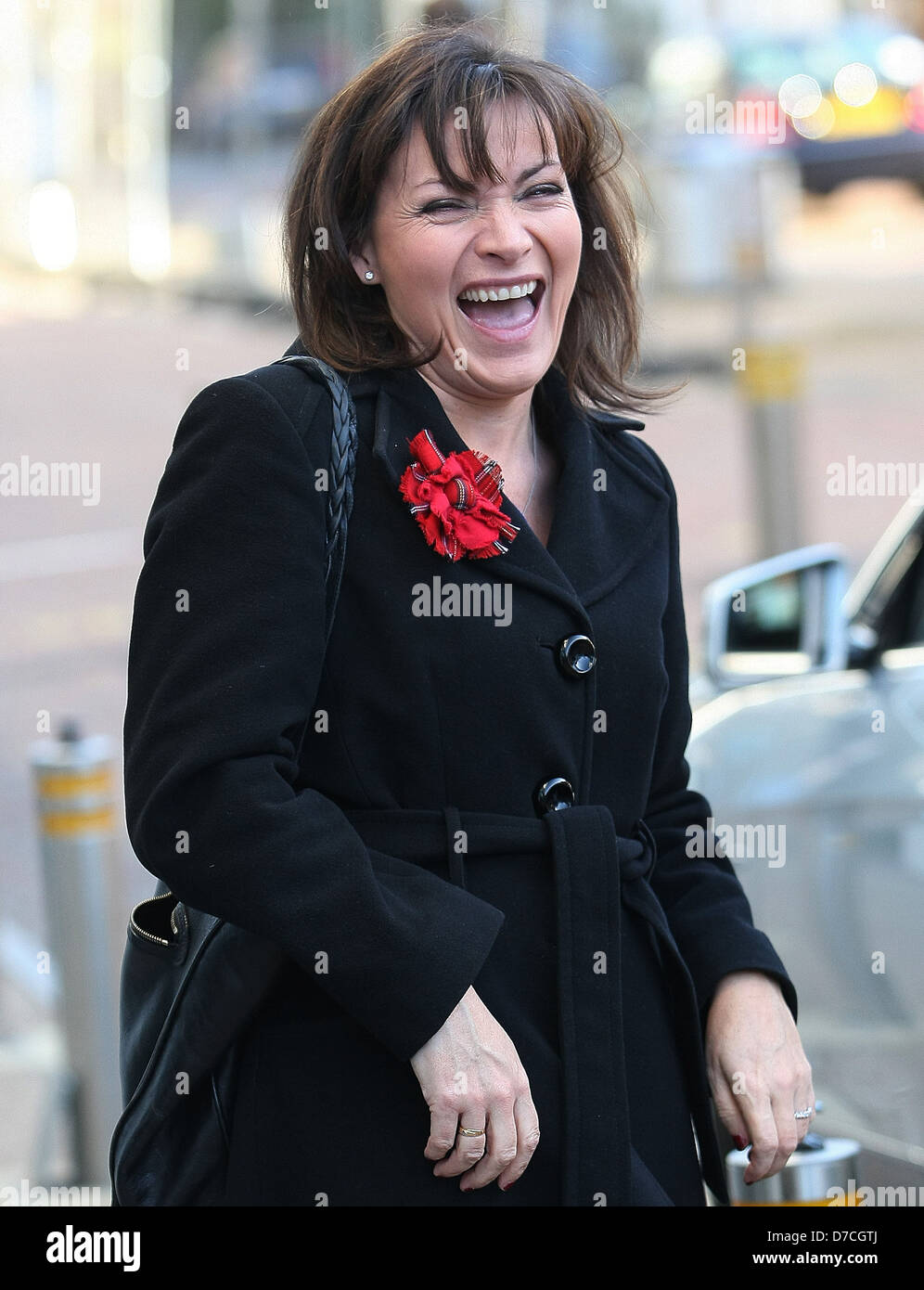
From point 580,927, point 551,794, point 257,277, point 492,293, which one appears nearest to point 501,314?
point 492,293

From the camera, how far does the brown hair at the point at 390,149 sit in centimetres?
176

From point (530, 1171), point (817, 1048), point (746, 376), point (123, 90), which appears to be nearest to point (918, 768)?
point (817, 1048)

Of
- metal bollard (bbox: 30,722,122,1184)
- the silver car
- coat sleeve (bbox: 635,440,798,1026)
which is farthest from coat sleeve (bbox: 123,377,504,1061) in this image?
metal bollard (bbox: 30,722,122,1184)

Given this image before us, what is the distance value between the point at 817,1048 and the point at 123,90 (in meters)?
23.0

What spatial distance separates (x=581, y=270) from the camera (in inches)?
82.0

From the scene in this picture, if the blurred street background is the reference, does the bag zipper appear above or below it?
below

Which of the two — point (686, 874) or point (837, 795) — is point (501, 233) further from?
point (837, 795)

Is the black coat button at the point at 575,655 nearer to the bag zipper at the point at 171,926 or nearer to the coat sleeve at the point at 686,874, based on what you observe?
the coat sleeve at the point at 686,874

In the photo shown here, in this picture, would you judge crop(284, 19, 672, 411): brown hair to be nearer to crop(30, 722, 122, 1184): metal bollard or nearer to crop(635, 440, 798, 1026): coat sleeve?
crop(635, 440, 798, 1026): coat sleeve

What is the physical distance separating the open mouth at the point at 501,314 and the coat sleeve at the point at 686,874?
1.03ft

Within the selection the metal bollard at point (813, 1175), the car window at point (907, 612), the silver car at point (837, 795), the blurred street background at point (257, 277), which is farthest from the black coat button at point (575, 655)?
the car window at point (907, 612)

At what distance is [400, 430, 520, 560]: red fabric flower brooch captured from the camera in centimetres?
171

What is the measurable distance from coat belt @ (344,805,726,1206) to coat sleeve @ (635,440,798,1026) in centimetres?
16

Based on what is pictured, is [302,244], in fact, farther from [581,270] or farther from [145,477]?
[145,477]
